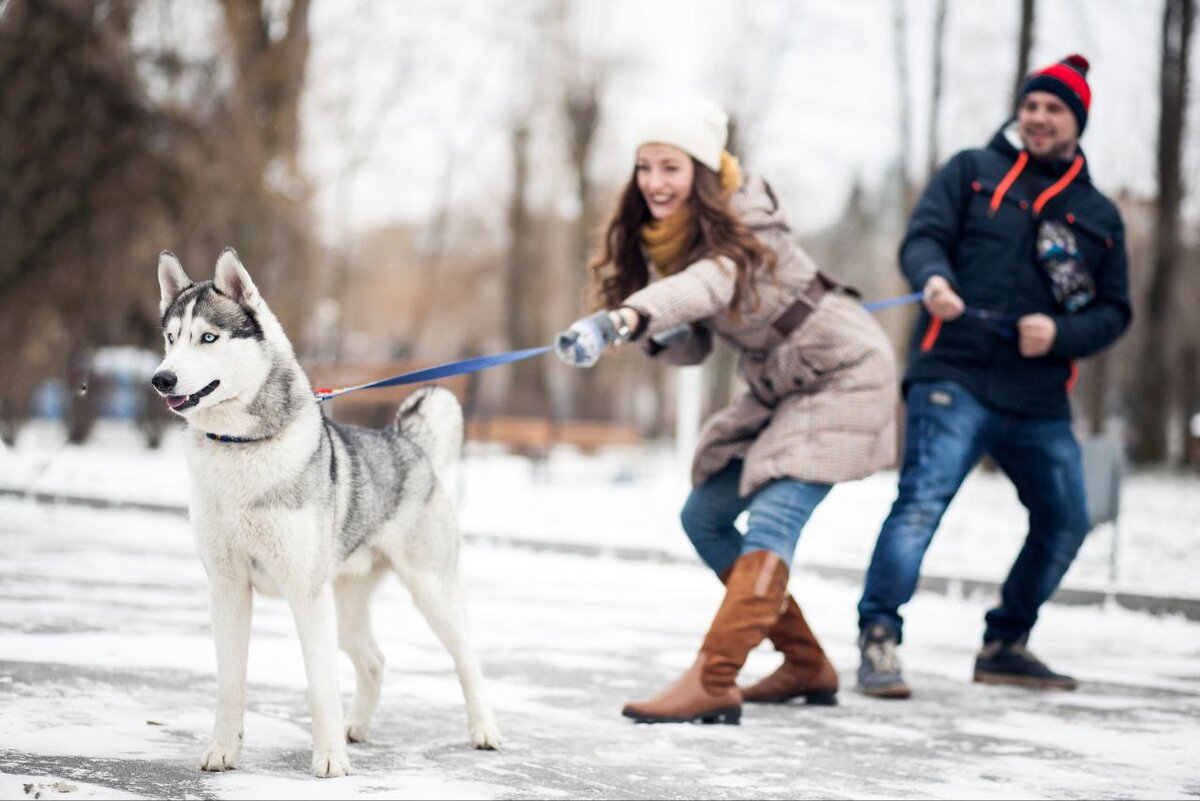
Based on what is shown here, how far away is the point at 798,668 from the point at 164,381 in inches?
115

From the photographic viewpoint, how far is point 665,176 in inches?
199

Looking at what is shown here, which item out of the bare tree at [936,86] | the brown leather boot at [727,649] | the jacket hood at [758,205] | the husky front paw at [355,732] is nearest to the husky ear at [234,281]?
the husky front paw at [355,732]

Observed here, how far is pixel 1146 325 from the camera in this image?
25969 mm

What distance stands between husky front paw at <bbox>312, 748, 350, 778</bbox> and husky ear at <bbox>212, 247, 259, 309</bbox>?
1.24 metres

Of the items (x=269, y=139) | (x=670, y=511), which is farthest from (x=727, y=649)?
(x=269, y=139)

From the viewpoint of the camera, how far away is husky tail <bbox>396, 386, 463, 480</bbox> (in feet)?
15.8

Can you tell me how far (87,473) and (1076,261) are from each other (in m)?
12.4

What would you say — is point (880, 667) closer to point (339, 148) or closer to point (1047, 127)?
point (1047, 127)

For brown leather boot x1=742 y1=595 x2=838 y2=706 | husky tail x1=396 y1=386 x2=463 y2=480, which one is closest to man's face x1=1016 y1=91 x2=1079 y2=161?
brown leather boot x1=742 y1=595 x2=838 y2=706

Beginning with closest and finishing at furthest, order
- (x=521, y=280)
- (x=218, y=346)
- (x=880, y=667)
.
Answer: (x=218, y=346) → (x=880, y=667) → (x=521, y=280)

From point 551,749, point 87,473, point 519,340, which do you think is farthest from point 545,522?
point 519,340

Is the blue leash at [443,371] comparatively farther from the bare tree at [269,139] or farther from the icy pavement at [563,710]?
the bare tree at [269,139]

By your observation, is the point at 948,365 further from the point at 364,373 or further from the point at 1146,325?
the point at 1146,325

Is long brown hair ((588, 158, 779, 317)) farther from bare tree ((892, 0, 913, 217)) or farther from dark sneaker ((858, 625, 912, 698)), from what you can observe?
bare tree ((892, 0, 913, 217))
